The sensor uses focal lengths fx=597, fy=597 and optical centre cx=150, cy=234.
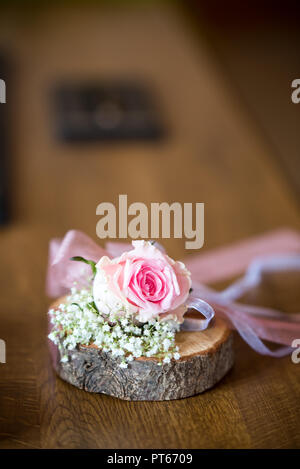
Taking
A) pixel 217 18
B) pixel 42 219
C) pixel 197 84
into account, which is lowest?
pixel 42 219

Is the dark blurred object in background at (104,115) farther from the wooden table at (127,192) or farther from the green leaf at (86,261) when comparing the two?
the green leaf at (86,261)

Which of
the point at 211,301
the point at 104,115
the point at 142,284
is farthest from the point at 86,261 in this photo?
the point at 104,115

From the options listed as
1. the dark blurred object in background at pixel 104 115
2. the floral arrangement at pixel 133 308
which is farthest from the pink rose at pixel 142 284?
the dark blurred object in background at pixel 104 115

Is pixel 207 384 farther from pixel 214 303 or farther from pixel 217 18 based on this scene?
pixel 217 18

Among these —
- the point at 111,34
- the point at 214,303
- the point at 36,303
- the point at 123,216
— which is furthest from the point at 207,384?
the point at 111,34

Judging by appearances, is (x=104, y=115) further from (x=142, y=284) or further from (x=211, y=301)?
(x=142, y=284)

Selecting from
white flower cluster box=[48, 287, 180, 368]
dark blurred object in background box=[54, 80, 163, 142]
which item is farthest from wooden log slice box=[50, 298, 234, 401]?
dark blurred object in background box=[54, 80, 163, 142]
